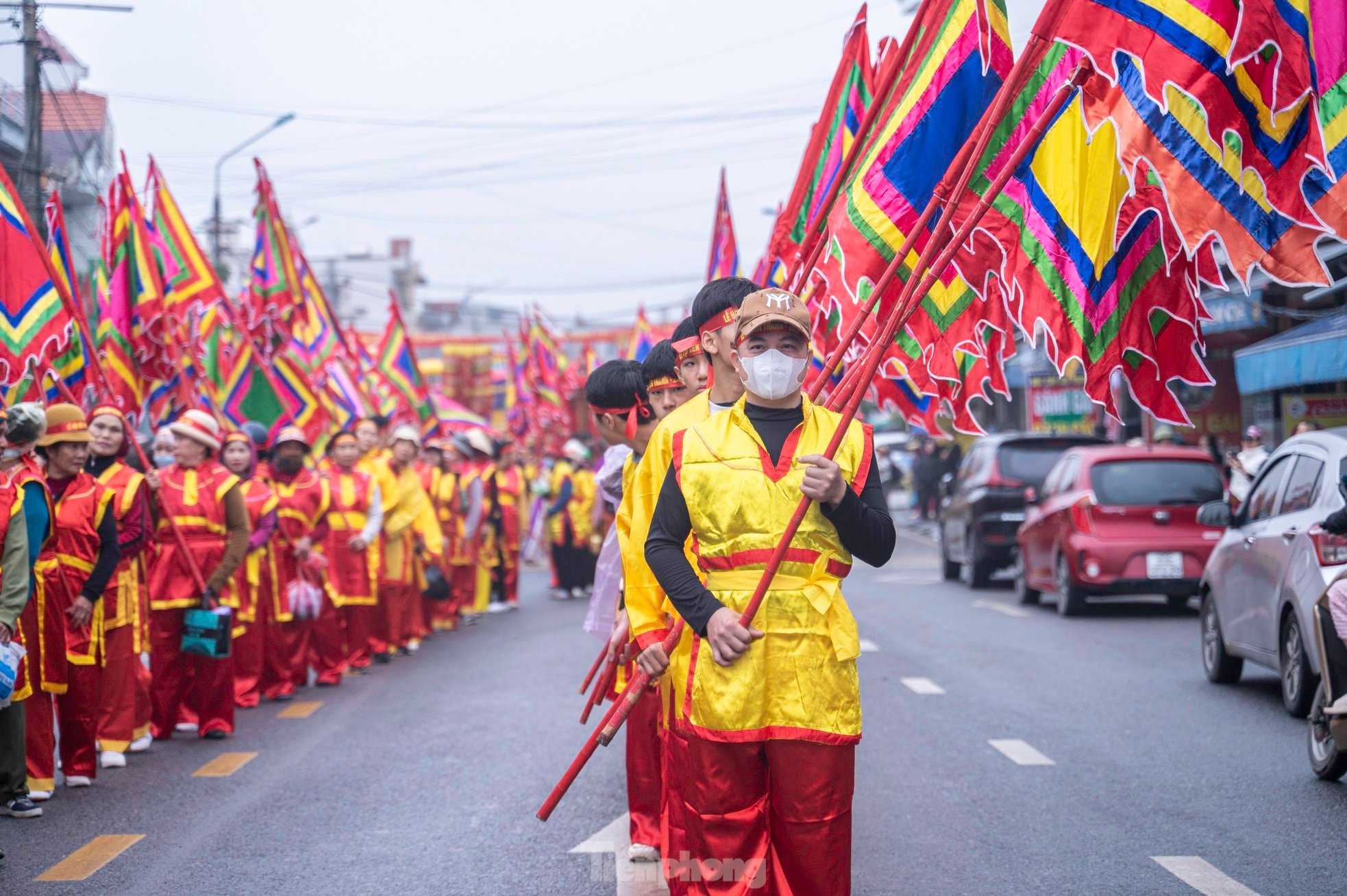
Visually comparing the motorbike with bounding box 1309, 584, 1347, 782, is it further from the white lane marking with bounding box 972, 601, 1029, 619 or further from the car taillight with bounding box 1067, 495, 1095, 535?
the white lane marking with bounding box 972, 601, 1029, 619

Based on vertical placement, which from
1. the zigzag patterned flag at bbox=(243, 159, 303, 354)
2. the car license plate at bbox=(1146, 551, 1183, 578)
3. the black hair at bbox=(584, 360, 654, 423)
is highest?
the zigzag patterned flag at bbox=(243, 159, 303, 354)

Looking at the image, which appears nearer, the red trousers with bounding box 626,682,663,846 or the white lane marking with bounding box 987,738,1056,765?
the red trousers with bounding box 626,682,663,846

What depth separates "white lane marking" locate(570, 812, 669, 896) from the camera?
17.4ft

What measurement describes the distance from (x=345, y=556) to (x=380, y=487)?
0.81 meters

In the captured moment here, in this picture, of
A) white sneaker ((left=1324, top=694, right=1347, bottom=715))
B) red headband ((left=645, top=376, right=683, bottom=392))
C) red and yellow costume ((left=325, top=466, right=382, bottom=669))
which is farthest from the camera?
red and yellow costume ((left=325, top=466, right=382, bottom=669))

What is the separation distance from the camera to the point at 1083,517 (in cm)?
1377

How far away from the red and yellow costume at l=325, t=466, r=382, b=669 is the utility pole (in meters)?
3.35

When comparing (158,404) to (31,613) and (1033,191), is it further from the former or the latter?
(1033,191)

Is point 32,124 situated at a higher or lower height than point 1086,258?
higher

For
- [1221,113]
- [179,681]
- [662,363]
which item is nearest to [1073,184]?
[1221,113]

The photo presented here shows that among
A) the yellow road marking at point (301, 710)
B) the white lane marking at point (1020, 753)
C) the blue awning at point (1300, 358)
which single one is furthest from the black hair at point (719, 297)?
the blue awning at point (1300, 358)

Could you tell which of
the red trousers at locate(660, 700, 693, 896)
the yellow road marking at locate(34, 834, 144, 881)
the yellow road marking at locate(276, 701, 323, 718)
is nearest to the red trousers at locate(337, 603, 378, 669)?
the yellow road marking at locate(276, 701, 323, 718)

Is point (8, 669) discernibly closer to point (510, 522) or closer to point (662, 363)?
point (662, 363)

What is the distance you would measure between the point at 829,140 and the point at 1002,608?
922 centimetres
